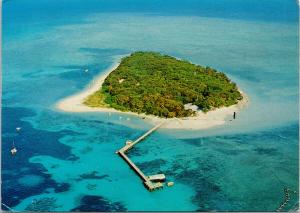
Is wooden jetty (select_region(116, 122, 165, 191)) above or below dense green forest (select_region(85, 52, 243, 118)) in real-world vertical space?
below

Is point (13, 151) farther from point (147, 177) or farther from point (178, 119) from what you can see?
point (178, 119)

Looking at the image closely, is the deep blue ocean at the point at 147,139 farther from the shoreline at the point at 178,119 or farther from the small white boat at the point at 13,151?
the shoreline at the point at 178,119

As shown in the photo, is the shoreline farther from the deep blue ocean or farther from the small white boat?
the small white boat

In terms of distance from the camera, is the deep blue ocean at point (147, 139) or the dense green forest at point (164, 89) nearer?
the deep blue ocean at point (147, 139)

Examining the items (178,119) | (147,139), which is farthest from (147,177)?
(178,119)

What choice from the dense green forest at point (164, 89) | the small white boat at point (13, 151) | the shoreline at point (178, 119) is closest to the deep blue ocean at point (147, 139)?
the small white boat at point (13, 151)

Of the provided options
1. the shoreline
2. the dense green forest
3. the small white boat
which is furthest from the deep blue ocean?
the dense green forest

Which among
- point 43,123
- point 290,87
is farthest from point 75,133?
point 290,87
